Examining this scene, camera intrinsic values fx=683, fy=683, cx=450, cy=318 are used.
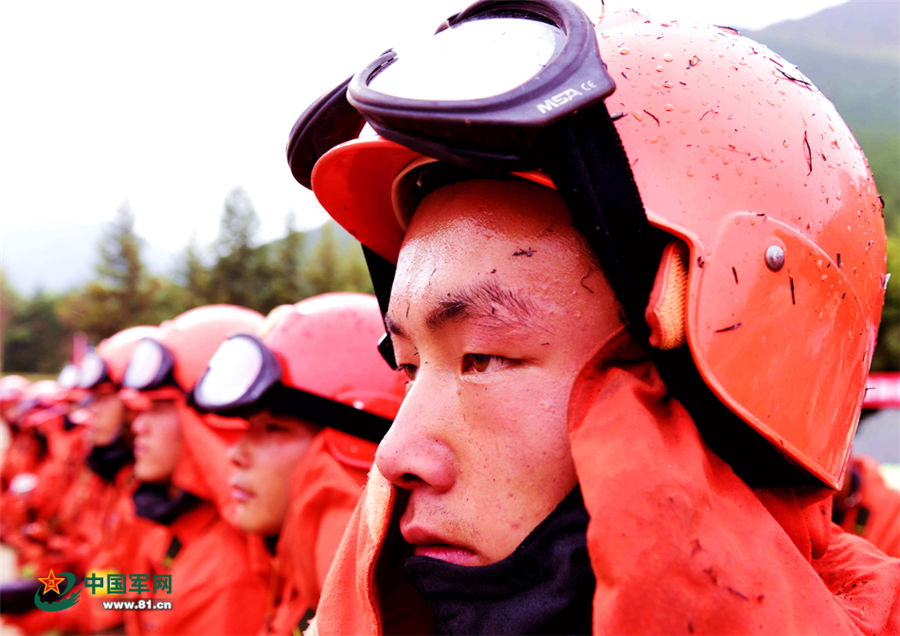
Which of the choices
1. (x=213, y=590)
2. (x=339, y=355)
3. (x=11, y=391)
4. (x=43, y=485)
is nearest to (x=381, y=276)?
(x=339, y=355)

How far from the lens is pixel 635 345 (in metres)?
1.24

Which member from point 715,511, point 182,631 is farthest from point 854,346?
point 182,631

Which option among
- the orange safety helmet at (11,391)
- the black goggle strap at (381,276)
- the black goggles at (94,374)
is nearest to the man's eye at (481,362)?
the black goggle strap at (381,276)

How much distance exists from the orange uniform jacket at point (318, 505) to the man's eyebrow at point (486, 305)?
74.0 inches

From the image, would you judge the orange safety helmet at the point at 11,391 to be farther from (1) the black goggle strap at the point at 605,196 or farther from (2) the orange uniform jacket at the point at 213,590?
(1) the black goggle strap at the point at 605,196

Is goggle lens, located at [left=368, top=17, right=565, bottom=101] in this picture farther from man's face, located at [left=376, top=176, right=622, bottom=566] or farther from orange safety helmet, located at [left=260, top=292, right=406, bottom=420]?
orange safety helmet, located at [left=260, top=292, right=406, bottom=420]

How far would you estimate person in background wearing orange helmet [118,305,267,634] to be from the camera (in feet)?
13.1

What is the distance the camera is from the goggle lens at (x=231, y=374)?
316 cm

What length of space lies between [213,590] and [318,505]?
1.42m

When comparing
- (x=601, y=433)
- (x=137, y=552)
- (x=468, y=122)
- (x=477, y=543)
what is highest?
(x=468, y=122)

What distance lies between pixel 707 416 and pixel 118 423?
6596mm

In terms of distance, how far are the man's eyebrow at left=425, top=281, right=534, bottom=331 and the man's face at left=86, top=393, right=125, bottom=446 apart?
623 centimetres

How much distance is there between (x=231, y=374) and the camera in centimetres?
327

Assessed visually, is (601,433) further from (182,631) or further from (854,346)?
(182,631)
